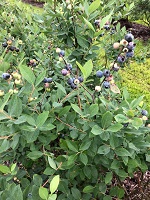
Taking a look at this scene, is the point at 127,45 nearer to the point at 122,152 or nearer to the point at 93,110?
the point at 93,110

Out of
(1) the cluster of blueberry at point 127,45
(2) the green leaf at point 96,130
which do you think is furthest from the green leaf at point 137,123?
(1) the cluster of blueberry at point 127,45

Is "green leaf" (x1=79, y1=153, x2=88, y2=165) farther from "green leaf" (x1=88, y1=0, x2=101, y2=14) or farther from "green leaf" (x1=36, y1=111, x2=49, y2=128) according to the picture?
"green leaf" (x1=88, y1=0, x2=101, y2=14)

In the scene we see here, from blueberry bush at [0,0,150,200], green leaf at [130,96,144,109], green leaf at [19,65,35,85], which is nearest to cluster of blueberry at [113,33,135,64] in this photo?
blueberry bush at [0,0,150,200]

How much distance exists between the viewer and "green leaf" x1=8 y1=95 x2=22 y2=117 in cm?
86

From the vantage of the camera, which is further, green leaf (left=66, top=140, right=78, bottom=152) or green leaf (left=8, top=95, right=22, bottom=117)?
green leaf (left=66, top=140, right=78, bottom=152)

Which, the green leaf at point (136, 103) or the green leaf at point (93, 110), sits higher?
the green leaf at point (93, 110)

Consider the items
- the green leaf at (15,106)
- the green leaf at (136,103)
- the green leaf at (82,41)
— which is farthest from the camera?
the green leaf at (82,41)

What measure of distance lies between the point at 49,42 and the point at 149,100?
197 centimetres

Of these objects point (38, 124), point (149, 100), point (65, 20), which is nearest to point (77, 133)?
point (38, 124)

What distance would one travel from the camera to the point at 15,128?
94cm

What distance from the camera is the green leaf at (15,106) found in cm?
86

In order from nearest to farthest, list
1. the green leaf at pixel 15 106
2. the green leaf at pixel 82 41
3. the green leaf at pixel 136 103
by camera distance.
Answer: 1. the green leaf at pixel 15 106
2. the green leaf at pixel 136 103
3. the green leaf at pixel 82 41

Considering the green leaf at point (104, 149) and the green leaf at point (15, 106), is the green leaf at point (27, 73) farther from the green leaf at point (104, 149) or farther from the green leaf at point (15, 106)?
the green leaf at point (104, 149)

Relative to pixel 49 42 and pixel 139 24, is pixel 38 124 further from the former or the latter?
pixel 139 24
